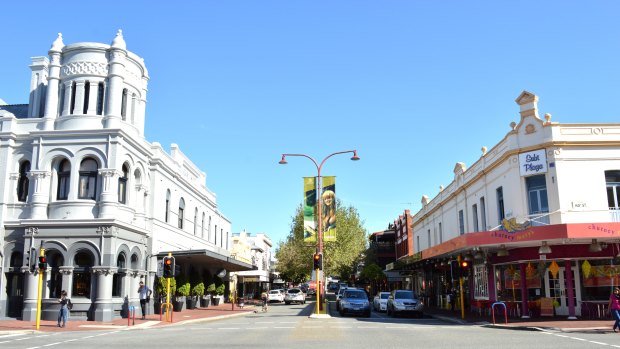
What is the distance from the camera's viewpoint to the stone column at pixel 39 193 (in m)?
28.0

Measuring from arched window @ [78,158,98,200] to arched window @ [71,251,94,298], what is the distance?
9.75ft

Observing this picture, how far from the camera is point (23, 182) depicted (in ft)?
97.8

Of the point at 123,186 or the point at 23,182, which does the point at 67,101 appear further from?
the point at 123,186

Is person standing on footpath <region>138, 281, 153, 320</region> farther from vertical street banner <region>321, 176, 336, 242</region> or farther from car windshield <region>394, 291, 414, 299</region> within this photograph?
car windshield <region>394, 291, 414, 299</region>

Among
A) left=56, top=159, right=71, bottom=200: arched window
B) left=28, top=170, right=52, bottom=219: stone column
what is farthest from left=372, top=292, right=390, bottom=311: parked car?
left=28, top=170, right=52, bottom=219: stone column

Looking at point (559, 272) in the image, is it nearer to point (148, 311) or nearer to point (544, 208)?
point (544, 208)

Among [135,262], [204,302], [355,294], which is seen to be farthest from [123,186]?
[204,302]

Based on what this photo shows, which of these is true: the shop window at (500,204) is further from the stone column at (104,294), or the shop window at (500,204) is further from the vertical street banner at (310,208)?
the stone column at (104,294)

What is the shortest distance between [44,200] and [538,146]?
79.9 feet

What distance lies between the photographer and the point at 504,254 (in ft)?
93.4

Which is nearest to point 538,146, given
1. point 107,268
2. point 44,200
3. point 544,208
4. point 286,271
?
point 544,208

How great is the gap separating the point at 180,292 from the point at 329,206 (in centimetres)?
1180

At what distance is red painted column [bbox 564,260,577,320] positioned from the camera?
24897mm

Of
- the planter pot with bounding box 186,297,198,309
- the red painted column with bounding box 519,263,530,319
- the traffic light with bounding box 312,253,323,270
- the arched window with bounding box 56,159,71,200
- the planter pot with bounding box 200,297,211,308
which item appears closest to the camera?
the red painted column with bounding box 519,263,530,319
